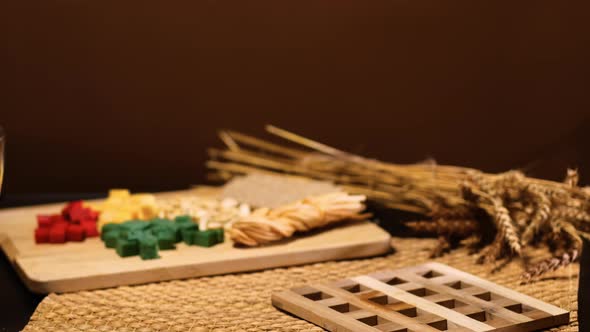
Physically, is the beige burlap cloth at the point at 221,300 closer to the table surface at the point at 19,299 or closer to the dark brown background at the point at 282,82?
the table surface at the point at 19,299

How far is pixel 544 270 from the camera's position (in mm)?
1613

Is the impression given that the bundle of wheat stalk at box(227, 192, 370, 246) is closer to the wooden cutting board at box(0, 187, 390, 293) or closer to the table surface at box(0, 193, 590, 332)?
the wooden cutting board at box(0, 187, 390, 293)

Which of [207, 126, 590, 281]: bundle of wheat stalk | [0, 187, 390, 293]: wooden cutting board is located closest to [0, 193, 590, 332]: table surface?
[0, 187, 390, 293]: wooden cutting board

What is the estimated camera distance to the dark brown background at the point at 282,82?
2.61 m

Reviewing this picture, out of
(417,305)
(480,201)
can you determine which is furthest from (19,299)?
(480,201)

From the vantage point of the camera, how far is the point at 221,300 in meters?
1.59

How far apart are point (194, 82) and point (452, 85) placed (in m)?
0.77

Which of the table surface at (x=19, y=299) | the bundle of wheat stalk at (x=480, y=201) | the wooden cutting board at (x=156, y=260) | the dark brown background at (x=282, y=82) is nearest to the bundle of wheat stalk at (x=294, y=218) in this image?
the wooden cutting board at (x=156, y=260)

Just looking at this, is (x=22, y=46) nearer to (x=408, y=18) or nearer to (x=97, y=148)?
(x=97, y=148)

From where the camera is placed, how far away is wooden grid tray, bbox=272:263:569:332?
54.9 inches

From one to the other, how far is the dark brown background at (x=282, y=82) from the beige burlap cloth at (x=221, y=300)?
3.14 ft

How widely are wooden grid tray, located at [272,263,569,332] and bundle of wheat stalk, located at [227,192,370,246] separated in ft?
0.80

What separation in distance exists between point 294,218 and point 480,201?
0.35 meters

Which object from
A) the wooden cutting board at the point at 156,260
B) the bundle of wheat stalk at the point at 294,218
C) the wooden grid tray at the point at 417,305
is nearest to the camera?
the wooden grid tray at the point at 417,305
